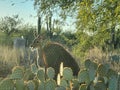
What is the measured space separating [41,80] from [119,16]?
14.0 feet

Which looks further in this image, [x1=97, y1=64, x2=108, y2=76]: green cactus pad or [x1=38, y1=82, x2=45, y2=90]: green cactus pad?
[x1=97, y1=64, x2=108, y2=76]: green cactus pad

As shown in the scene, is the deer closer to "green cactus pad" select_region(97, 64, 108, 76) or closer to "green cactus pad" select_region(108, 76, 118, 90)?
"green cactus pad" select_region(97, 64, 108, 76)

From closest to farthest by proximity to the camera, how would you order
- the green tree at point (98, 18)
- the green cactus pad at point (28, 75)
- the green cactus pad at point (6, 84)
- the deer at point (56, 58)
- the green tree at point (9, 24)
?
the green cactus pad at point (6, 84) → the green cactus pad at point (28, 75) → the deer at point (56, 58) → the green tree at point (98, 18) → the green tree at point (9, 24)

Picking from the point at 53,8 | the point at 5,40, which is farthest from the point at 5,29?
the point at 53,8

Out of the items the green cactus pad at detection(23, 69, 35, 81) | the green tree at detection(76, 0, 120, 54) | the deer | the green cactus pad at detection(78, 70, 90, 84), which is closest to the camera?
the green cactus pad at detection(78, 70, 90, 84)

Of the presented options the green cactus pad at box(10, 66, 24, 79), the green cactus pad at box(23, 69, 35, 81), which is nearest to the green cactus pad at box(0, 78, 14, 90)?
the green cactus pad at box(10, 66, 24, 79)

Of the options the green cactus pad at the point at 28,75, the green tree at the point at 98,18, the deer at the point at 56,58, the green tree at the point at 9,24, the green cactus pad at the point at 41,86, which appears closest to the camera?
the green cactus pad at the point at 41,86

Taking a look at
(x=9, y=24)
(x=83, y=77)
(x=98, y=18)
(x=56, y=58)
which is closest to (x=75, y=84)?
(x=83, y=77)

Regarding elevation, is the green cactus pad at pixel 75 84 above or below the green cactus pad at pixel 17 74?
below

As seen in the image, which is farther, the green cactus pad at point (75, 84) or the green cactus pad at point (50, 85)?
the green cactus pad at point (75, 84)

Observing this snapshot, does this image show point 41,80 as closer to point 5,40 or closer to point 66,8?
point 66,8

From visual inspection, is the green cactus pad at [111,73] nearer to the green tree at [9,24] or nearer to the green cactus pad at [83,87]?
the green cactus pad at [83,87]

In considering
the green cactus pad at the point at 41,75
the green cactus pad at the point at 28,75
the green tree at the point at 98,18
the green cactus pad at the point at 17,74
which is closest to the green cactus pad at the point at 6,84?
the green cactus pad at the point at 17,74

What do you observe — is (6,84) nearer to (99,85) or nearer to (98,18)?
(99,85)
